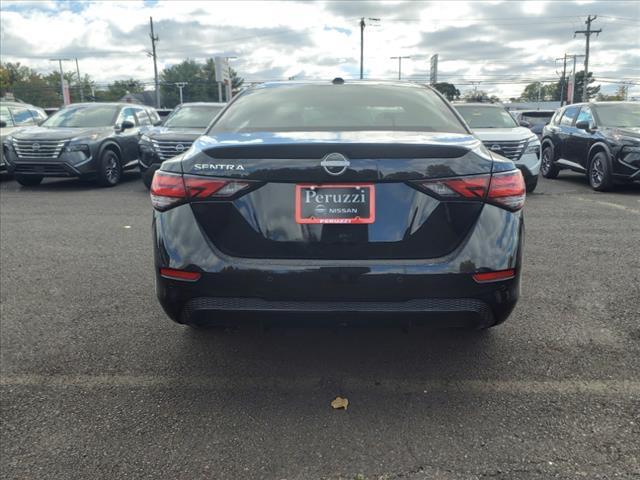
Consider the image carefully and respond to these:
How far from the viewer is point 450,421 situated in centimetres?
252

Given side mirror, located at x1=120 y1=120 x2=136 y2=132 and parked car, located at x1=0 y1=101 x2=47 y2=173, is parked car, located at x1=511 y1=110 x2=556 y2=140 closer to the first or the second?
side mirror, located at x1=120 y1=120 x2=136 y2=132

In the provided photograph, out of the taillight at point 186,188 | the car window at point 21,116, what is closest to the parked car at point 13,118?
the car window at point 21,116

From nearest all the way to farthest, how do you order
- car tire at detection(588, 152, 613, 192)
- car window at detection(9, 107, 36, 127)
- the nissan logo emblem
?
the nissan logo emblem → car tire at detection(588, 152, 613, 192) → car window at detection(9, 107, 36, 127)

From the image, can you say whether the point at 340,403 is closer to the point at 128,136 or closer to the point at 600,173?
the point at 600,173

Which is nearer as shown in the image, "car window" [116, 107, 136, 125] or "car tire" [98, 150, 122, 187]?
"car tire" [98, 150, 122, 187]

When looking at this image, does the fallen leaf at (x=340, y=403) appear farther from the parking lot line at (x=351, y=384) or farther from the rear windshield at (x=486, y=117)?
the rear windshield at (x=486, y=117)

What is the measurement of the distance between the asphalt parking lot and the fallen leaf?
0.03 metres

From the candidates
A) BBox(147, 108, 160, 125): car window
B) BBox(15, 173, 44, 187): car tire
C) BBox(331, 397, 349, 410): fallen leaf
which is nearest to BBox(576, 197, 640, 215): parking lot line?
BBox(331, 397, 349, 410): fallen leaf

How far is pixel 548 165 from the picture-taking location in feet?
40.0

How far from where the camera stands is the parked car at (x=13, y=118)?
11.6 meters

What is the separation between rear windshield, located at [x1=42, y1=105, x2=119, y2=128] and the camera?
36.9ft

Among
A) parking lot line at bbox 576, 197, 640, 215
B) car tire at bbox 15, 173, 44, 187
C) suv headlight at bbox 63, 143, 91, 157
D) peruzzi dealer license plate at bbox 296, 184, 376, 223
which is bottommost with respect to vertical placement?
parking lot line at bbox 576, 197, 640, 215

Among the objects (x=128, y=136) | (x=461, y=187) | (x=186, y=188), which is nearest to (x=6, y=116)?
(x=128, y=136)

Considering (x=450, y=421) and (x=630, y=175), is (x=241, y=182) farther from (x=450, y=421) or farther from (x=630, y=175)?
(x=630, y=175)
